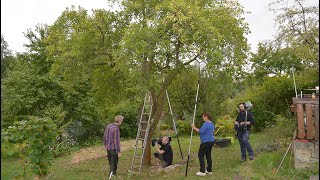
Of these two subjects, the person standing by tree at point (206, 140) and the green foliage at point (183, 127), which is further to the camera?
the green foliage at point (183, 127)

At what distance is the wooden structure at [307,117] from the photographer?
324 inches

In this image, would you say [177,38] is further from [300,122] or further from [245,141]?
[300,122]

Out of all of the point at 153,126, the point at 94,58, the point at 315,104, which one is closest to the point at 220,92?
the point at 153,126

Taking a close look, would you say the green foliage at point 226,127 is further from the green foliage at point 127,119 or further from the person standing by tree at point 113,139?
the person standing by tree at point 113,139

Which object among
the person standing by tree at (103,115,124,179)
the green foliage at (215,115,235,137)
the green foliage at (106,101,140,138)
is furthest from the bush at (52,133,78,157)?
the green foliage at (215,115,235,137)

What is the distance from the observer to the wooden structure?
27.0ft

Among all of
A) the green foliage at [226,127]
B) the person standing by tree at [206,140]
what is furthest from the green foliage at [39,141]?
the green foliage at [226,127]

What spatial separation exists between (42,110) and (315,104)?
13.8 meters

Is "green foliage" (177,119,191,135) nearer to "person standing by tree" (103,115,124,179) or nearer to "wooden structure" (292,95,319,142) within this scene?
"person standing by tree" (103,115,124,179)

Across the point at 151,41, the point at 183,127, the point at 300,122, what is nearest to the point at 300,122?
the point at 300,122

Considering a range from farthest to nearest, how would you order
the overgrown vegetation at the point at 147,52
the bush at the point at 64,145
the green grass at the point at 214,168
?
1. the bush at the point at 64,145
2. the overgrown vegetation at the point at 147,52
3. the green grass at the point at 214,168

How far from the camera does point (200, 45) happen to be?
31.4 ft

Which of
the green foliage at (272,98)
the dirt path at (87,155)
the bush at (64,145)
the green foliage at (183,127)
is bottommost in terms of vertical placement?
the dirt path at (87,155)

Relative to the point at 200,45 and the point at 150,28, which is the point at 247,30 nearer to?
the point at 200,45
